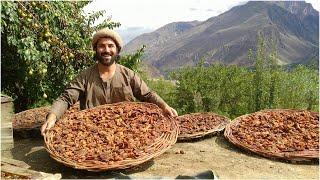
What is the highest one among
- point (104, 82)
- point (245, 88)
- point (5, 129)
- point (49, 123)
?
point (104, 82)

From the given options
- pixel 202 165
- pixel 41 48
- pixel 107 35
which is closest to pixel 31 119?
pixel 41 48

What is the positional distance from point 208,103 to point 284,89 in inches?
176

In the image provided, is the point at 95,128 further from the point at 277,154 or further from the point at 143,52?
the point at 143,52

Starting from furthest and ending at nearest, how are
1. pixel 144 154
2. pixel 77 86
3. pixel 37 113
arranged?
pixel 37 113, pixel 77 86, pixel 144 154

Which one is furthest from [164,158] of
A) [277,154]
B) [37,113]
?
[37,113]

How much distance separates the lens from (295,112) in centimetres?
518

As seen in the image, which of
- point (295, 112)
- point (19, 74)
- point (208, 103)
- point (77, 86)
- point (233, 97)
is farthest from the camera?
point (233, 97)

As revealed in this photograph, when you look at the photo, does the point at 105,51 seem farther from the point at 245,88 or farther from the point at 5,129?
the point at 245,88

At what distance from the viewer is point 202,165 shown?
13.2ft

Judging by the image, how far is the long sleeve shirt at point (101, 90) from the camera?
4.74 meters

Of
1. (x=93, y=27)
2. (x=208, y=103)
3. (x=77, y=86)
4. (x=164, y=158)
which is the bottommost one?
(x=208, y=103)

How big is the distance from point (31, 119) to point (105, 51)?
221cm

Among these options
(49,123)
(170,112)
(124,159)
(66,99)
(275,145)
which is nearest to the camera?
(124,159)

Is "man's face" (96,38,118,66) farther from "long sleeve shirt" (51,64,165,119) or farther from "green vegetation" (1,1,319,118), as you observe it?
"green vegetation" (1,1,319,118)
